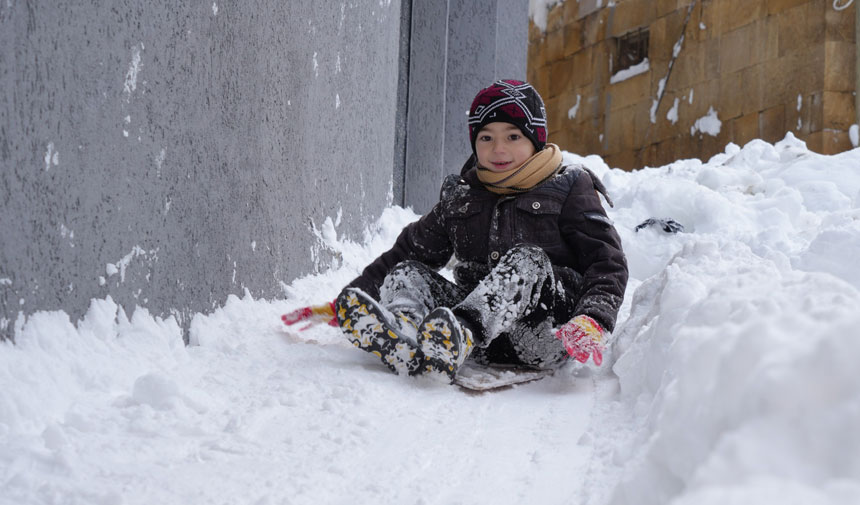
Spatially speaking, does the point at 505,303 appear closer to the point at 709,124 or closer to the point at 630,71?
the point at 709,124

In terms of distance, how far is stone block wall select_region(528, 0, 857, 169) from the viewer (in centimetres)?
775

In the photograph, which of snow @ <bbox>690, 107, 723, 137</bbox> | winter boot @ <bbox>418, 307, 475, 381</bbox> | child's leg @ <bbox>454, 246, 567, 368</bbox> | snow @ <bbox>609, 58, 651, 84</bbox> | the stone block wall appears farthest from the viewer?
snow @ <bbox>609, 58, 651, 84</bbox>

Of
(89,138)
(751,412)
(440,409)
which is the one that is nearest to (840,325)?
(751,412)

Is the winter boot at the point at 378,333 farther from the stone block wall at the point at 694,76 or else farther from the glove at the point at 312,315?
the stone block wall at the point at 694,76

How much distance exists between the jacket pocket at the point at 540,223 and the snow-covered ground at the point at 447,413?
327 millimetres

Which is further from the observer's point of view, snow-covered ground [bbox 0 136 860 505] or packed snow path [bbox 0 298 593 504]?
packed snow path [bbox 0 298 593 504]

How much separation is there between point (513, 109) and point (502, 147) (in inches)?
4.8

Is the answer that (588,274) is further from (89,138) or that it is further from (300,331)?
(89,138)

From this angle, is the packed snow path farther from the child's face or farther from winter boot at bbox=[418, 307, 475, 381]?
the child's face

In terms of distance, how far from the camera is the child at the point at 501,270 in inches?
85.7

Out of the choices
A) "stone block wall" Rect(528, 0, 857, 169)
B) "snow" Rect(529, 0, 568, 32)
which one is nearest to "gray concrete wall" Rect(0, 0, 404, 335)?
"stone block wall" Rect(528, 0, 857, 169)

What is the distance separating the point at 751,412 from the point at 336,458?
2.74 feet

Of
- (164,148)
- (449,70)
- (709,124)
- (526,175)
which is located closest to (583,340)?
(526,175)

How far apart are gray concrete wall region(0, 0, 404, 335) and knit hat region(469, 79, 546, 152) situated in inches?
26.9
